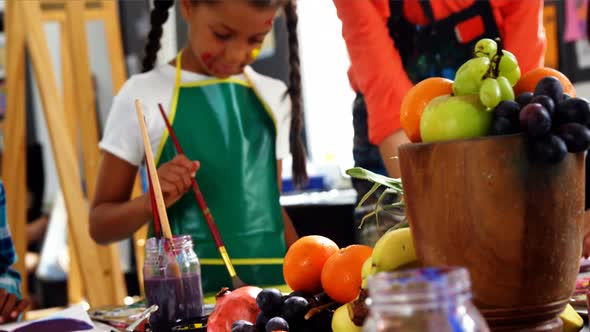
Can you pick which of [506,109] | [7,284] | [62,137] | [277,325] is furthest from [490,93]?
[62,137]

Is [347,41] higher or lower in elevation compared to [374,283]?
higher

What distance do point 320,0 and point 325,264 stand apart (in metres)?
3.99

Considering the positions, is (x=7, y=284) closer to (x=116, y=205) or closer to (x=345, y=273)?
(x=116, y=205)

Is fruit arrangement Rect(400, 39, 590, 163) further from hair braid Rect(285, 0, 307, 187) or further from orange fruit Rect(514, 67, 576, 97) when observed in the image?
hair braid Rect(285, 0, 307, 187)

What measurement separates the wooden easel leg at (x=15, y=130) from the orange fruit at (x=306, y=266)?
5.82 ft

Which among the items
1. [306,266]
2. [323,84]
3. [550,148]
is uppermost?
[323,84]

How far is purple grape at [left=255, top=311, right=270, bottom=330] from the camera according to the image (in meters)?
0.75

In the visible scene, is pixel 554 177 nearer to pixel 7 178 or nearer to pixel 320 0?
pixel 7 178

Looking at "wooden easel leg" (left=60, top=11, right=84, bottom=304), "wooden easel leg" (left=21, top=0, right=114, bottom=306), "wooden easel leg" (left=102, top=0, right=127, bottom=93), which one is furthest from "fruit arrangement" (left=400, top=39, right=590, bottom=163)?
"wooden easel leg" (left=102, top=0, right=127, bottom=93)

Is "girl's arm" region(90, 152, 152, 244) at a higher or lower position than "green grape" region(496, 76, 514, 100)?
lower

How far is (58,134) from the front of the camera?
7.54ft

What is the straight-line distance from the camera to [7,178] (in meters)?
2.47

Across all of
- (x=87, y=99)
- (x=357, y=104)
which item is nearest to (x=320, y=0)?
(x=87, y=99)

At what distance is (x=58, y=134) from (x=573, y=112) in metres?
1.91
